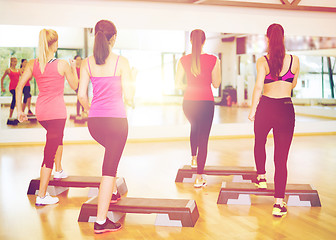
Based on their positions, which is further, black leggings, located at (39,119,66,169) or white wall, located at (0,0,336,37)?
white wall, located at (0,0,336,37)

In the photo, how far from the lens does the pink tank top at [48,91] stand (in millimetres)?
3863

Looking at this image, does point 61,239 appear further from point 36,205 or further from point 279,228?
point 279,228

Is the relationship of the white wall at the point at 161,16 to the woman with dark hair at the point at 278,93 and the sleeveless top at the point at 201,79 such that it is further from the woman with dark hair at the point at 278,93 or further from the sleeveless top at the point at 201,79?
the woman with dark hair at the point at 278,93

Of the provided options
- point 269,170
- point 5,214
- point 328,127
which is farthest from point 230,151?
point 5,214

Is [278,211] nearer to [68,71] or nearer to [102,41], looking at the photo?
[102,41]

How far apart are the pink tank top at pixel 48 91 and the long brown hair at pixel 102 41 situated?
3.20 feet

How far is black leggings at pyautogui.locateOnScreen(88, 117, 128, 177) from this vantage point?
10.00 ft

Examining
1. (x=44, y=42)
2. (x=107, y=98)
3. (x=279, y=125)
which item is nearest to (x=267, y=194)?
(x=279, y=125)

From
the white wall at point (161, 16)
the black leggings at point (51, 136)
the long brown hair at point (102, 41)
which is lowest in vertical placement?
the black leggings at point (51, 136)

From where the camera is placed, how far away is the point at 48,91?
389cm

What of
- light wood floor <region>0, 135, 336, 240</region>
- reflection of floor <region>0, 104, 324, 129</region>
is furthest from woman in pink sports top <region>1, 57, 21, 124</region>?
light wood floor <region>0, 135, 336, 240</region>

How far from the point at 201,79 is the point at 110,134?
63.1 inches

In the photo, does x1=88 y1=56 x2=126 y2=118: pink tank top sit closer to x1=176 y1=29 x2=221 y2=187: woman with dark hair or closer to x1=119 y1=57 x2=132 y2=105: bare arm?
x1=119 y1=57 x2=132 y2=105: bare arm

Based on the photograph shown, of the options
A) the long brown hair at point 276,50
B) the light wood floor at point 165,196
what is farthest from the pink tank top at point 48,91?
the long brown hair at point 276,50
